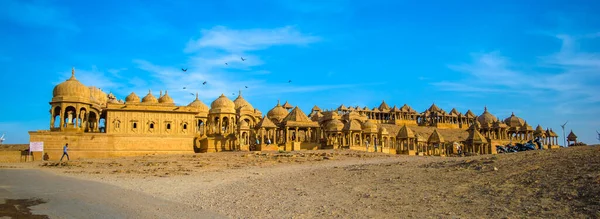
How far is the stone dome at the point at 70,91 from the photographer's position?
145 feet

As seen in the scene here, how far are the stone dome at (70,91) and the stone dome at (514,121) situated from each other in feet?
236

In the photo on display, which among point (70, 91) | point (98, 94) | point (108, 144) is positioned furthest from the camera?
point (98, 94)

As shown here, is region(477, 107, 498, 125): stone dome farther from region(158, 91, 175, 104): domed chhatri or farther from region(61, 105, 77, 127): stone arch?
region(61, 105, 77, 127): stone arch

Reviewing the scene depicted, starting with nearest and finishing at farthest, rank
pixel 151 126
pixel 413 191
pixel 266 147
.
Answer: pixel 413 191, pixel 266 147, pixel 151 126

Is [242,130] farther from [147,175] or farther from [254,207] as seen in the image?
[254,207]

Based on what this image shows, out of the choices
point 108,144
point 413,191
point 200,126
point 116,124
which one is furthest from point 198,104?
point 413,191

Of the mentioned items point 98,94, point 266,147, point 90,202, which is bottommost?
point 90,202

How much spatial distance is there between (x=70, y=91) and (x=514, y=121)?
244ft

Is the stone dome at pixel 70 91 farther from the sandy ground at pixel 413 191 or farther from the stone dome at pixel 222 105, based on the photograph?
the sandy ground at pixel 413 191

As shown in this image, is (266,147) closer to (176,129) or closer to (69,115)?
(176,129)

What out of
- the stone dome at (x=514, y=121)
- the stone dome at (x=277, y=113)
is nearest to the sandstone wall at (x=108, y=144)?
the stone dome at (x=277, y=113)

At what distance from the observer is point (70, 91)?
4459 centimetres

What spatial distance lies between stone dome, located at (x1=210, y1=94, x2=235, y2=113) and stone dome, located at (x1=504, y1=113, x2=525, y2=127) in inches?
2196

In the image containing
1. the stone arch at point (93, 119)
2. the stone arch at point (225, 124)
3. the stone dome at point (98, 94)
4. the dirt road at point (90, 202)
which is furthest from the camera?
the stone dome at point (98, 94)
